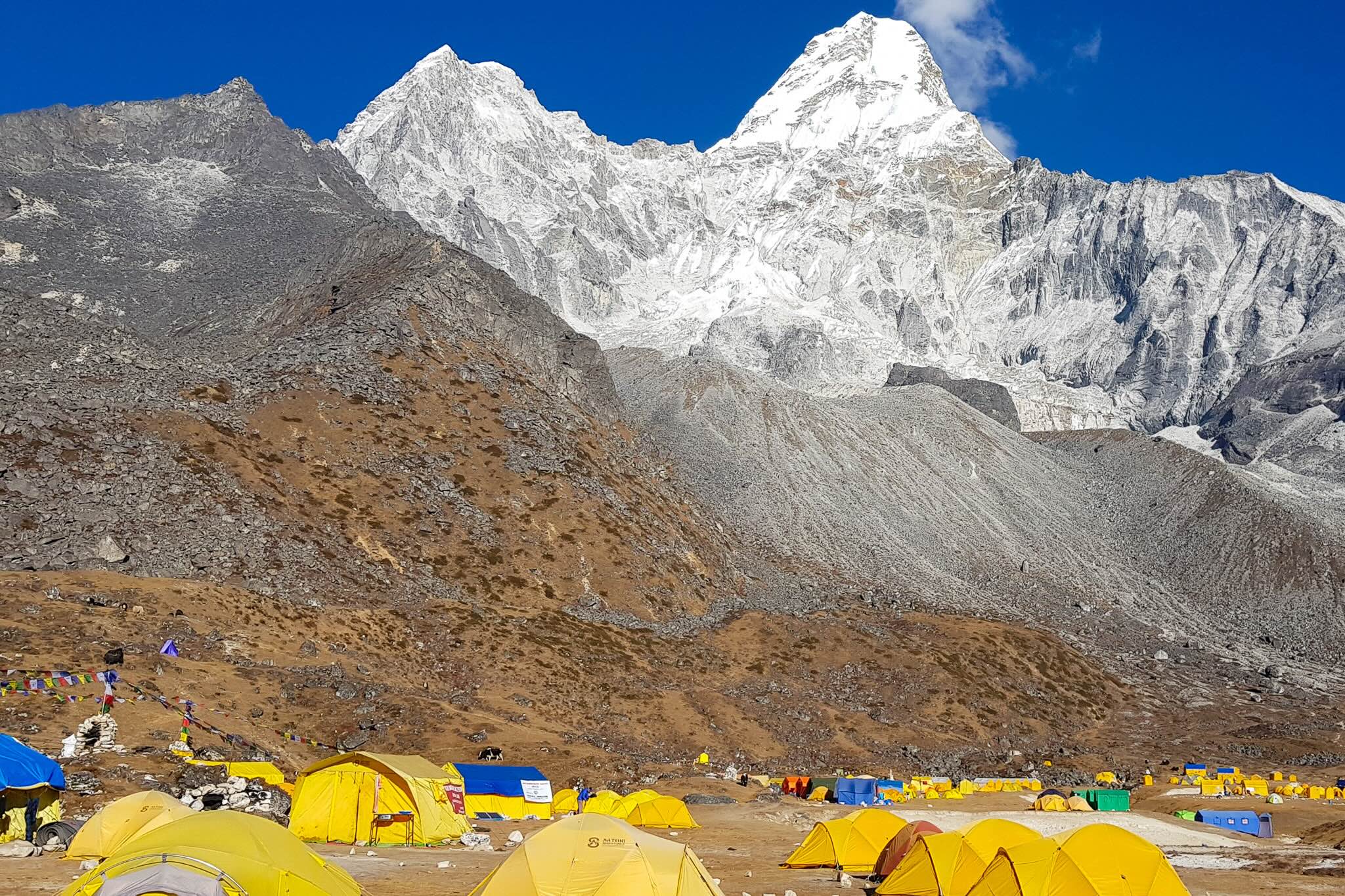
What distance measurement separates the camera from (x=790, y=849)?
4000cm

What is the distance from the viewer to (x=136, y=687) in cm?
4403

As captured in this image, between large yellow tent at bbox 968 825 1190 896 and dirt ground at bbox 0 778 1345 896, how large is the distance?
15.4ft

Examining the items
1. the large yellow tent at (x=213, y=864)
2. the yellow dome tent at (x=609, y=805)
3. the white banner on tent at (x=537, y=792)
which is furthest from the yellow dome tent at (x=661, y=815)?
the large yellow tent at (x=213, y=864)

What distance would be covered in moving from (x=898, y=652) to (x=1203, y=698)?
113ft

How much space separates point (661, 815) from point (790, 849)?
6939 mm

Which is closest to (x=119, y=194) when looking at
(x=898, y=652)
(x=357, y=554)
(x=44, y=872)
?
(x=357, y=554)

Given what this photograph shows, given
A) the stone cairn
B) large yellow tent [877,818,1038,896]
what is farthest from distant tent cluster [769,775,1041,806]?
the stone cairn

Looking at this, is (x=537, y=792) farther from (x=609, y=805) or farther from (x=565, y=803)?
(x=609, y=805)

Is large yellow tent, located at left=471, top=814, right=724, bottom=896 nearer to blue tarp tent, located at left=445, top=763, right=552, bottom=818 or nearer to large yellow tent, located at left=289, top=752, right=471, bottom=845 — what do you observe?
large yellow tent, located at left=289, top=752, right=471, bottom=845

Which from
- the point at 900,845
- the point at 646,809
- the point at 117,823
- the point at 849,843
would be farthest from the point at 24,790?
the point at 900,845

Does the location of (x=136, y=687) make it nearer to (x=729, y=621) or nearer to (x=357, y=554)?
(x=357, y=554)

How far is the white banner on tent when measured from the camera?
149 feet

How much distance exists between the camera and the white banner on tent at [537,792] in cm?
4556

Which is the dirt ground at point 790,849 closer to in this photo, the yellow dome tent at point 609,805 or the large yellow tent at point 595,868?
the yellow dome tent at point 609,805
